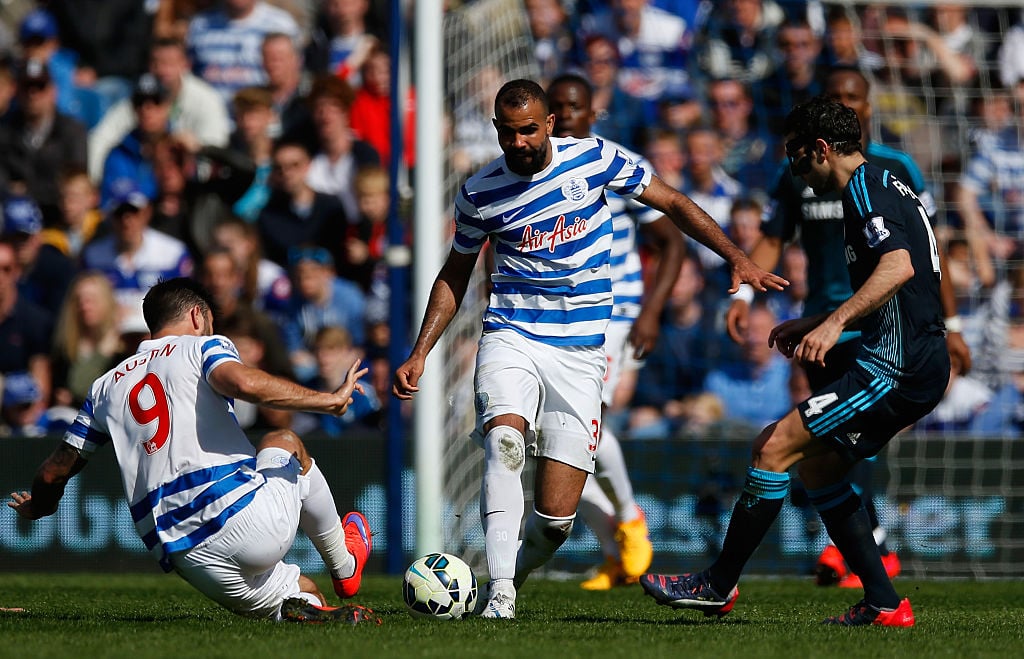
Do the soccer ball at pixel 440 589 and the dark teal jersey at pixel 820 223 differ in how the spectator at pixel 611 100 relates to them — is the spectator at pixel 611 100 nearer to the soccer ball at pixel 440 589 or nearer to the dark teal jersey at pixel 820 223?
the dark teal jersey at pixel 820 223

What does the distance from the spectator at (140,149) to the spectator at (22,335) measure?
4.24 feet

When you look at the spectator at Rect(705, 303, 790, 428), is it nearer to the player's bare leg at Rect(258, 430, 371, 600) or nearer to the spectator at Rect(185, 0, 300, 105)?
the player's bare leg at Rect(258, 430, 371, 600)

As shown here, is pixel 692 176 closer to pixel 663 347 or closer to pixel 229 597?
pixel 663 347

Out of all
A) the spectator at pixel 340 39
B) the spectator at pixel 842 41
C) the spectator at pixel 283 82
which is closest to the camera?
the spectator at pixel 842 41

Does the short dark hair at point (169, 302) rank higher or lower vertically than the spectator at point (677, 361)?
higher

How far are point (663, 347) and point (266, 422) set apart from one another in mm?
3064

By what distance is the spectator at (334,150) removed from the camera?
12102mm

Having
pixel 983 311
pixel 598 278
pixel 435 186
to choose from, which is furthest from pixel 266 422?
pixel 983 311

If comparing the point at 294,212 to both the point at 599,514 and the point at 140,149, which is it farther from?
the point at 599,514

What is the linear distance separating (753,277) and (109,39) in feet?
31.1

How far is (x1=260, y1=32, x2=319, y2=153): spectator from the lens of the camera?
12.7 meters

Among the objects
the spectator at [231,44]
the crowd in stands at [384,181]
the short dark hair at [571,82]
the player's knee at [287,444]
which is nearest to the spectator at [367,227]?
the crowd in stands at [384,181]

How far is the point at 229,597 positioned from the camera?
224 inches

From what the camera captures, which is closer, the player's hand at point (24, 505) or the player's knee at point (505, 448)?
the player's hand at point (24, 505)
